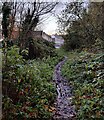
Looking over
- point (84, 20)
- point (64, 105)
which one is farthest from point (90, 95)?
point (84, 20)

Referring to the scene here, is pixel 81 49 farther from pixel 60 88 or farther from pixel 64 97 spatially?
pixel 64 97

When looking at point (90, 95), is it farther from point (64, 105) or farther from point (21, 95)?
point (21, 95)

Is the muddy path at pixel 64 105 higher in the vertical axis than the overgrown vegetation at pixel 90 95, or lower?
lower

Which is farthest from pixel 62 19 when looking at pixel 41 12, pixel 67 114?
pixel 67 114

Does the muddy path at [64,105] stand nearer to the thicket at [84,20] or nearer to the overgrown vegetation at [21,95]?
the overgrown vegetation at [21,95]

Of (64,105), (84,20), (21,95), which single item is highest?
(84,20)

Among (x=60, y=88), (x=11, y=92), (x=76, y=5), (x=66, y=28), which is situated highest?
(x=76, y=5)

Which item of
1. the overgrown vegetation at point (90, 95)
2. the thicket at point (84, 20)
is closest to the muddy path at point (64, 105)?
the overgrown vegetation at point (90, 95)

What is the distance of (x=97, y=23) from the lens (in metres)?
3.70

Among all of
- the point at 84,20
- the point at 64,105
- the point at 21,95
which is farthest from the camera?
the point at 84,20

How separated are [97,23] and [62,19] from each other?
1041 mm

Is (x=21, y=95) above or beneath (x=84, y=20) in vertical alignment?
beneath

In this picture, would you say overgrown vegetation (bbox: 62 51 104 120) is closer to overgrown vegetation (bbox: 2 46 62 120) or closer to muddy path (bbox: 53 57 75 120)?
muddy path (bbox: 53 57 75 120)

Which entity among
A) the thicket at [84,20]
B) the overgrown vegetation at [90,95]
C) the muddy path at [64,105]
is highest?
the thicket at [84,20]
